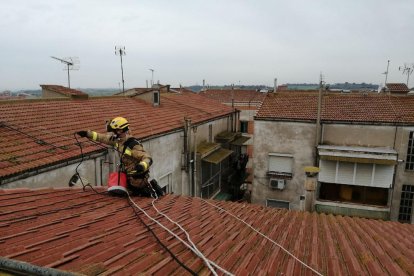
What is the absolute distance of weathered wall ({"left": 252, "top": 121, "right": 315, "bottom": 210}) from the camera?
20344 millimetres

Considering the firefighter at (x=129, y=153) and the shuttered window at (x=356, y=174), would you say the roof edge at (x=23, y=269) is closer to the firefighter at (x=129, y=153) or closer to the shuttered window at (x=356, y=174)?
the firefighter at (x=129, y=153)

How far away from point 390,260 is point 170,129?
11759mm

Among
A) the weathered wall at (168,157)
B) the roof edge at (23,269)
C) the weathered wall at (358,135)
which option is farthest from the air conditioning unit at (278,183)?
the roof edge at (23,269)

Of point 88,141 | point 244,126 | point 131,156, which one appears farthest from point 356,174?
point 244,126

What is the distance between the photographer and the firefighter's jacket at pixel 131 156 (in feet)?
21.2

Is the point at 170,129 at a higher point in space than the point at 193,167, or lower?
higher

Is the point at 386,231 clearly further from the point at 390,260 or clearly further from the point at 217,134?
the point at 217,134

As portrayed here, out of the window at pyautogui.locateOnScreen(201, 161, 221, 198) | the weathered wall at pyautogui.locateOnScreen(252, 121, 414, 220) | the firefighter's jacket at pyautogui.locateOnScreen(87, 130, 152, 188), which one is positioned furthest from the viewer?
the weathered wall at pyautogui.locateOnScreen(252, 121, 414, 220)

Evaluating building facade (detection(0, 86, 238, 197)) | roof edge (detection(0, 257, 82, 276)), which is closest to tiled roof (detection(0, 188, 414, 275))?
roof edge (detection(0, 257, 82, 276))

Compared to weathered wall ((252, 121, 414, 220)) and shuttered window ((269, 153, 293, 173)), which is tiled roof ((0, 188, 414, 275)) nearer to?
weathered wall ((252, 121, 414, 220))

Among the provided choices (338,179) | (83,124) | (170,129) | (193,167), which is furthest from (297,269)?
(338,179)

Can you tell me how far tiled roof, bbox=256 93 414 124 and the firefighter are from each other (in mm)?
14961

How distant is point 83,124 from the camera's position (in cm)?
1201

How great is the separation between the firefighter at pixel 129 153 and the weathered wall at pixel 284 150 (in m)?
14.6
